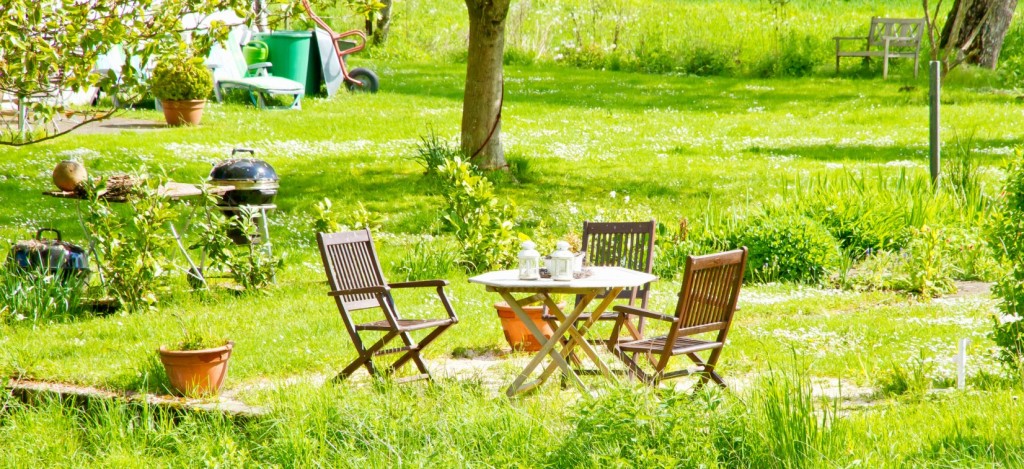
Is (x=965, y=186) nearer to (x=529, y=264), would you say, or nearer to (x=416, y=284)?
(x=529, y=264)

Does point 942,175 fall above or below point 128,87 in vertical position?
below

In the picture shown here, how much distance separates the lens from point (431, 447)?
4953mm

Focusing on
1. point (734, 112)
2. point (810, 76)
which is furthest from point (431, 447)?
point (810, 76)

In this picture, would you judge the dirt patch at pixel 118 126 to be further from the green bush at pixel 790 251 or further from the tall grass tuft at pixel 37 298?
the green bush at pixel 790 251

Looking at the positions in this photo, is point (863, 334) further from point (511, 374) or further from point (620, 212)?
point (620, 212)

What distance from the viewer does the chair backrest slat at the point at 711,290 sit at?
5.53 metres

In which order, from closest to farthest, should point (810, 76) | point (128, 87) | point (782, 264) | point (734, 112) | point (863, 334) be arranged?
point (128, 87) → point (863, 334) → point (782, 264) → point (734, 112) → point (810, 76)

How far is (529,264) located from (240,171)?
11.4 ft

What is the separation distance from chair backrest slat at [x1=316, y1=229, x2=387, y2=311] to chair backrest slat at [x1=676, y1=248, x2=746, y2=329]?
180 centimetres

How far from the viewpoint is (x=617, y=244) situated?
23.5ft

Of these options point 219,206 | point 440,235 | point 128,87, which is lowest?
point 440,235

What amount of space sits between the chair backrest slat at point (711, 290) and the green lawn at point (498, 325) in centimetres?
43

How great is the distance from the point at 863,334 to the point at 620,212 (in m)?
4.38

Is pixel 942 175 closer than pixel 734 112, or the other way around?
pixel 942 175
